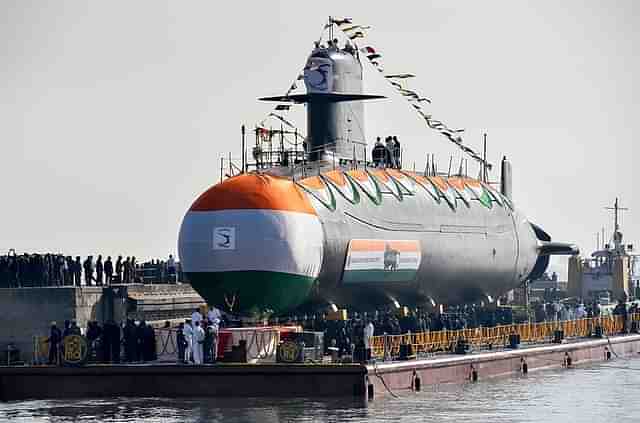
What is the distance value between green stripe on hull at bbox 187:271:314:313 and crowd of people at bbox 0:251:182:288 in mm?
9124

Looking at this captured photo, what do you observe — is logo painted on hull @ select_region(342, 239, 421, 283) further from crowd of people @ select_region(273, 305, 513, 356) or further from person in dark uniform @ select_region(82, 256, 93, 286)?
person in dark uniform @ select_region(82, 256, 93, 286)

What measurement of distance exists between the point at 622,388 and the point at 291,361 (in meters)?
10.0

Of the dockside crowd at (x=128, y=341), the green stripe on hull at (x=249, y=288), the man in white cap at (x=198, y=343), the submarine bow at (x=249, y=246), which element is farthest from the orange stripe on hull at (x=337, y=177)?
the man in white cap at (x=198, y=343)

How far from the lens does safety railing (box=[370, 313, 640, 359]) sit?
4334cm

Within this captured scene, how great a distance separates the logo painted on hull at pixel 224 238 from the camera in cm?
4219

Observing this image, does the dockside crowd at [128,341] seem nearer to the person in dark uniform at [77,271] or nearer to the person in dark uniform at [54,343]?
the person in dark uniform at [54,343]

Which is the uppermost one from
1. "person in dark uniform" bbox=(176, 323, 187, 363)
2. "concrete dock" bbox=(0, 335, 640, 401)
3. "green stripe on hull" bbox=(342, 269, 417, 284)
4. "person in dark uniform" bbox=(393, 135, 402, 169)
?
"person in dark uniform" bbox=(393, 135, 402, 169)

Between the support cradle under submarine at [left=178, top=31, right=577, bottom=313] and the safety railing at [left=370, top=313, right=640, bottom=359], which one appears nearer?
the support cradle under submarine at [left=178, top=31, right=577, bottom=313]

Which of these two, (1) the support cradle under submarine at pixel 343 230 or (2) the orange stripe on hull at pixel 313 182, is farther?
(2) the orange stripe on hull at pixel 313 182

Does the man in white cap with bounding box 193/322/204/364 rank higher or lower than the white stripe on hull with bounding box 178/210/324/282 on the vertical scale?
lower

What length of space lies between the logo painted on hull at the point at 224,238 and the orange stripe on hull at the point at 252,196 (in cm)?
64

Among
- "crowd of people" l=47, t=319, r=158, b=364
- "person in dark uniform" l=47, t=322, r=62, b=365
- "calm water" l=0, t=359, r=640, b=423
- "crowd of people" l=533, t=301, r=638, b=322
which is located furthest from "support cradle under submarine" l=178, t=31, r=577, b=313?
"calm water" l=0, t=359, r=640, b=423

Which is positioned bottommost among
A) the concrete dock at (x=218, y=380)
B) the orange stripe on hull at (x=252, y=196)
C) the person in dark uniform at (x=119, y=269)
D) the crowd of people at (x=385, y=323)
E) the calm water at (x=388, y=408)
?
the calm water at (x=388, y=408)

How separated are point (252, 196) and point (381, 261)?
6.03 m
